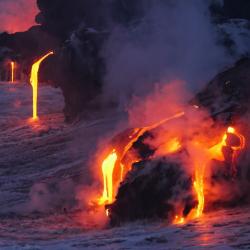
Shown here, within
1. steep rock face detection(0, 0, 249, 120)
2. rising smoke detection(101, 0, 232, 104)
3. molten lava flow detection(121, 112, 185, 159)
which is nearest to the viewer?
molten lava flow detection(121, 112, 185, 159)

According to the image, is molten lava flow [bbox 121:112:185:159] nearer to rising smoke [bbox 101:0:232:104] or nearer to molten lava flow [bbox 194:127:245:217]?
molten lava flow [bbox 194:127:245:217]

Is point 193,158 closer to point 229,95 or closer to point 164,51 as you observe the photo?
point 229,95

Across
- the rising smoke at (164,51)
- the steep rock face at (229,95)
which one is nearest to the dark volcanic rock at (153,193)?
the steep rock face at (229,95)

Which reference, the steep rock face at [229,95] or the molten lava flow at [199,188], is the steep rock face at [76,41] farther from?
the molten lava flow at [199,188]

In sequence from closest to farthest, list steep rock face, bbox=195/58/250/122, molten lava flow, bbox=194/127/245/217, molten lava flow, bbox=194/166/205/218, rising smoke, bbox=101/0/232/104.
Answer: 1. molten lava flow, bbox=194/166/205/218
2. molten lava flow, bbox=194/127/245/217
3. steep rock face, bbox=195/58/250/122
4. rising smoke, bbox=101/0/232/104

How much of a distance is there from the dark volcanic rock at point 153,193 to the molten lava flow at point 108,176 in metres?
1.51


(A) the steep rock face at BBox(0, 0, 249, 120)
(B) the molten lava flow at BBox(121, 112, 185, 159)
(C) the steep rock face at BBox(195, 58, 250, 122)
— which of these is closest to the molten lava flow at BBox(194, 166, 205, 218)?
(C) the steep rock face at BBox(195, 58, 250, 122)

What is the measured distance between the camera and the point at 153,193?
12.3 m

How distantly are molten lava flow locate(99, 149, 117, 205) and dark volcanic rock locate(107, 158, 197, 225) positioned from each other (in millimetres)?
1513

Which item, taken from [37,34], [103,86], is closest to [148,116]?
[103,86]

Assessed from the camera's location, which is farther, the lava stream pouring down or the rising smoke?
the rising smoke

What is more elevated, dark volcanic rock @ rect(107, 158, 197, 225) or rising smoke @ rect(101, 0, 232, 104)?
rising smoke @ rect(101, 0, 232, 104)

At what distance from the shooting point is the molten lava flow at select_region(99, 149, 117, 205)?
14.2 meters

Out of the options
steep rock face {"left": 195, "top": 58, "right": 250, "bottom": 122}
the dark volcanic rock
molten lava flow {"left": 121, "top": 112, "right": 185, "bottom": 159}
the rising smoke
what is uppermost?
the rising smoke
